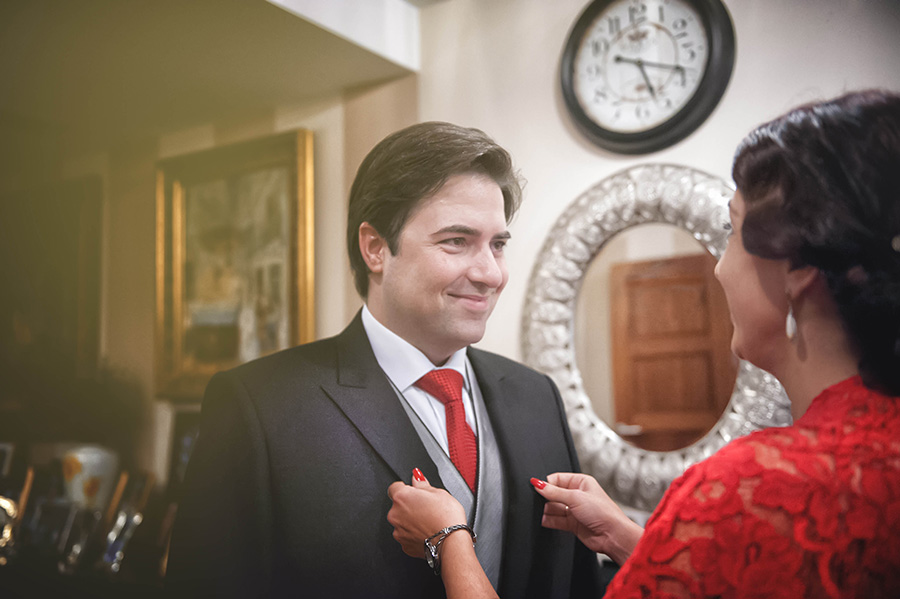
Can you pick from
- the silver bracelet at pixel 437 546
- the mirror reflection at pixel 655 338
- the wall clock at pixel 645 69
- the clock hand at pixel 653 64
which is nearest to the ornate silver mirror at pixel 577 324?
the mirror reflection at pixel 655 338

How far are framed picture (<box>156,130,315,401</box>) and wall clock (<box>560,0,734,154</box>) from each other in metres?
0.95

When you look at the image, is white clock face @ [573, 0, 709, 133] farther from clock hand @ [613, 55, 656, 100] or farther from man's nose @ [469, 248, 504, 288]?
man's nose @ [469, 248, 504, 288]

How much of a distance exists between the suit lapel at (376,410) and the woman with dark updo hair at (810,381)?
42cm

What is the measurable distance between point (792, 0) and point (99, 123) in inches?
A: 82.8

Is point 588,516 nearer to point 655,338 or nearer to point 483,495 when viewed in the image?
point 483,495

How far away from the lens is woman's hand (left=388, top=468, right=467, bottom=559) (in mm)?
890

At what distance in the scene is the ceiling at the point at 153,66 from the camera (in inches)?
62.7

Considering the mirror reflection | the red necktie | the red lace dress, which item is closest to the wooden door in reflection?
the mirror reflection

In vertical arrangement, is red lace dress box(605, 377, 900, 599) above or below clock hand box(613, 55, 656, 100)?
below

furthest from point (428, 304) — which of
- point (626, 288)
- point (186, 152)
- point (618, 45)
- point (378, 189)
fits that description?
point (186, 152)

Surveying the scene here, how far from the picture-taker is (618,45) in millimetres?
1893

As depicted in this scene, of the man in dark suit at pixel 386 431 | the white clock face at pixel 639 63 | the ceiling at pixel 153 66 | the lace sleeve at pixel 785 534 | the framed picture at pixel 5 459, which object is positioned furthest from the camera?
the white clock face at pixel 639 63

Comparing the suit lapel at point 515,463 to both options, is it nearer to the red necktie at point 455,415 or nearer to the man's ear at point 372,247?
the red necktie at point 455,415

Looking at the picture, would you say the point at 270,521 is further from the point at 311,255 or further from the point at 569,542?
the point at 311,255
